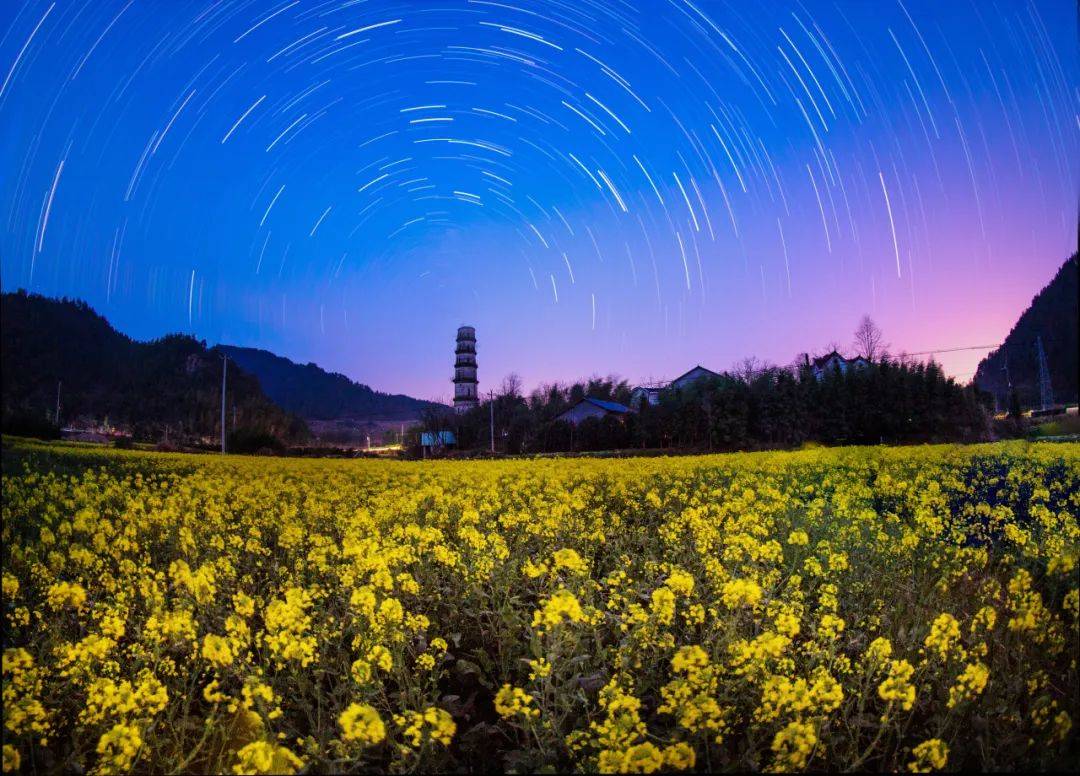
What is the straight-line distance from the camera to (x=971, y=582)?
5898 millimetres

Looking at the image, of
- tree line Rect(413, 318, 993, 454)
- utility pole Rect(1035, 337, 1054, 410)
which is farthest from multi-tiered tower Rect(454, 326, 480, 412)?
utility pole Rect(1035, 337, 1054, 410)

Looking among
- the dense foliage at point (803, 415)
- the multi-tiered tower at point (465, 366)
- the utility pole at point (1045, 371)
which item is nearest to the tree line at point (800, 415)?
the dense foliage at point (803, 415)

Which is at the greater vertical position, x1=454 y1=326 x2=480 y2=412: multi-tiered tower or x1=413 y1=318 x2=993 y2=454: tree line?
x1=454 y1=326 x2=480 y2=412: multi-tiered tower

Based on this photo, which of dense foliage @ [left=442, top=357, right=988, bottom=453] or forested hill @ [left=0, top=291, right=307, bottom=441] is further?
dense foliage @ [left=442, top=357, right=988, bottom=453]

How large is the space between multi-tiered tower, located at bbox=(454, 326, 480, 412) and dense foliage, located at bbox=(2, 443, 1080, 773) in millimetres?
87454

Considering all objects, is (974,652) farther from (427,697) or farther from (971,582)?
(427,697)

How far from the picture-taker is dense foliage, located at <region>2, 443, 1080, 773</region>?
3111 millimetres

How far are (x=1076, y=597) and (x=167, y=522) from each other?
8138 mm

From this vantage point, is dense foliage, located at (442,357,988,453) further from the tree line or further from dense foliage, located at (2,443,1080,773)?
dense foliage, located at (2,443,1080,773)

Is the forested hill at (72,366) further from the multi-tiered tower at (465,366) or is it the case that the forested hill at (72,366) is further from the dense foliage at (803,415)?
the multi-tiered tower at (465,366)

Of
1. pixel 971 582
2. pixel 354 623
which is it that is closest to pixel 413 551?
pixel 354 623

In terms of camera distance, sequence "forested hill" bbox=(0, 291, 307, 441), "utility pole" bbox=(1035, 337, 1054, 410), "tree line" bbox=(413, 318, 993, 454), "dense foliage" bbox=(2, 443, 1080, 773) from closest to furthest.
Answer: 1. "forested hill" bbox=(0, 291, 307, 441)
2. "dense foliage" bbox=(2, 443, 1080, 773)
3. "utility pole" bbox=(1035, 337, 1054, 410)
4. "tree line" bbox=(413, 318, 993, 454)

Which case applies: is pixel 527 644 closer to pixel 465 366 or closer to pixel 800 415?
pixel 800 415

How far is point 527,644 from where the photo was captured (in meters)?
4.78
